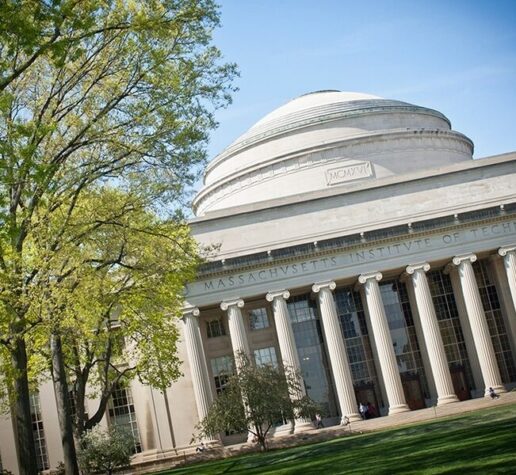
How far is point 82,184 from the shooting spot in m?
22.5

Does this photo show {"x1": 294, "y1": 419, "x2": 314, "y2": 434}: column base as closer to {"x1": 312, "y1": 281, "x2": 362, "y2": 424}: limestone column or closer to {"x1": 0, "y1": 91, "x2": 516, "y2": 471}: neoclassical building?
{"x1": 0, "y1": 91, "x2": 516, "y2": 471}: neoclassical building

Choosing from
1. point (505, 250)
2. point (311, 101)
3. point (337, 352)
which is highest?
point (311, 101)

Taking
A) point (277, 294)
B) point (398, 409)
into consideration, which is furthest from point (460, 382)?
point (277, 294)

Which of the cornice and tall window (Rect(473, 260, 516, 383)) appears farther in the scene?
tall window (Rect(473, 260, 516, 383))

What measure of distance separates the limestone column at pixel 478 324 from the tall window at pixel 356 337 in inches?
260

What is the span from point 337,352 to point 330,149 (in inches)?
665

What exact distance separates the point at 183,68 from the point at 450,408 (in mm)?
27989

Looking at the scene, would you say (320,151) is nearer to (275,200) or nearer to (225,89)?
(275,200)

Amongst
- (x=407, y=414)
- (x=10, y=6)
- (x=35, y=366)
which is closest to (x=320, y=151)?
(x=407, y=414)

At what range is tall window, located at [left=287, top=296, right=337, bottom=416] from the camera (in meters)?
49.5

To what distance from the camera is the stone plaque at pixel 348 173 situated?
56.8 m

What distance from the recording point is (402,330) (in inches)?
1989

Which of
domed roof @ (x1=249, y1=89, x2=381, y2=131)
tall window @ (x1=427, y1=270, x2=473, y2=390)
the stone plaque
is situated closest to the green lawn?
tall window @ (x1=427, y1=270, x2=473, y2=390)

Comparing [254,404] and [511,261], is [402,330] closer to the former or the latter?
[511,261]
